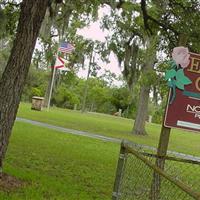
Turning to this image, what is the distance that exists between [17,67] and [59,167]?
3175 millimetres

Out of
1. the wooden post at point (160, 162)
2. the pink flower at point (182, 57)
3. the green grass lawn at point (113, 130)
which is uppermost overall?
the pink flower at point (182, 57)

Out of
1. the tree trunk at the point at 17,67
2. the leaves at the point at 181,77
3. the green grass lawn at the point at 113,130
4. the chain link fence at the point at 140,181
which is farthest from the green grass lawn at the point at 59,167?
the green grass lawn at the point at 113,130

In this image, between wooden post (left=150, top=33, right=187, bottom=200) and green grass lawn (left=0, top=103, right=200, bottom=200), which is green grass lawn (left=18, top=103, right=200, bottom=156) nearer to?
green grass lawn (left=0, top=103, right=200, bottom=200)

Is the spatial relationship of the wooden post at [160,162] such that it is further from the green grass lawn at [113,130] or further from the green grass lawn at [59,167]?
the green grass lawn at [113,130]

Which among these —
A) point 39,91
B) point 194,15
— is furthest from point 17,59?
point 39,91

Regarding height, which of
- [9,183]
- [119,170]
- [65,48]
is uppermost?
[65,48]

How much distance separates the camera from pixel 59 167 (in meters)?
9.30

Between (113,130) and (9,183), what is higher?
(113,130)

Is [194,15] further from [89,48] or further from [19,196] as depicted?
[89,48]

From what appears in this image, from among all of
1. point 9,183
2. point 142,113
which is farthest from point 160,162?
point 142,113

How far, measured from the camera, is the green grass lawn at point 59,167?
22.6 ft

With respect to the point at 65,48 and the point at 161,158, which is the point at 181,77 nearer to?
the point at 161,158

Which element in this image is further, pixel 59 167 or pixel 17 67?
pixel 59 167

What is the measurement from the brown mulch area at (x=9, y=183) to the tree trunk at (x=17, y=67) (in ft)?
1.46
